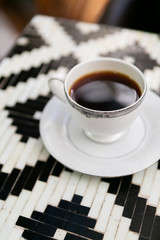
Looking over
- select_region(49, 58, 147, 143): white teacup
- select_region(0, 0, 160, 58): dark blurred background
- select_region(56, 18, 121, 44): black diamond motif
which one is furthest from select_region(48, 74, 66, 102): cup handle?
select_region(0, 0, 160, 58): dark blurred background

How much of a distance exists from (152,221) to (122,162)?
8 centimetres

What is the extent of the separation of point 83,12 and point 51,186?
0.64m

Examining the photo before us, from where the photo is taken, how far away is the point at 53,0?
987 mm

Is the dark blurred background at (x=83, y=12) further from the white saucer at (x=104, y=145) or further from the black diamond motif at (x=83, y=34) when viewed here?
the white saucer at (x=104, y=145)

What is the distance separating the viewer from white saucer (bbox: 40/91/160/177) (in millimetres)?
404

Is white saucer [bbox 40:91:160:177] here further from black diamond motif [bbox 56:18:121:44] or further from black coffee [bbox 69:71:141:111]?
black diamond motif [bbox 56:18:121:44]

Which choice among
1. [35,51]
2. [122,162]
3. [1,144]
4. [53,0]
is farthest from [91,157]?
[53,0]

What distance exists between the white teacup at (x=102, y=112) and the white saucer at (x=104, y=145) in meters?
0.02

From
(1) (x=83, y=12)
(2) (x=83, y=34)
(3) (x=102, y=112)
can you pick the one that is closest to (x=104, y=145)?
(3) (x=102, y=112)

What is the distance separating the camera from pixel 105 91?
446 millimetres

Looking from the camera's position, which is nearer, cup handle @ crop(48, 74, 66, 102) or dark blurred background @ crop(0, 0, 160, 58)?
cup handle @ crop(48, 74, 66, 102)

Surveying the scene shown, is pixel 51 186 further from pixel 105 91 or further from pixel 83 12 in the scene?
pixel 83 12

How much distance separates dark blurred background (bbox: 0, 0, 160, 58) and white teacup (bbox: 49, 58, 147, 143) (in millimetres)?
394

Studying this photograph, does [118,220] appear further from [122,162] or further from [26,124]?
[26,124]
